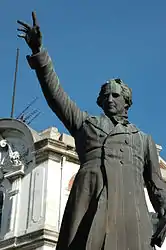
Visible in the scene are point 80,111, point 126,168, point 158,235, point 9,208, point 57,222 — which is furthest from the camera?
point 9,208

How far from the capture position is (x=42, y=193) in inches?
860

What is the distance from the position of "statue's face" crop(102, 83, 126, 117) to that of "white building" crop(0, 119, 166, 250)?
1560 centimetres

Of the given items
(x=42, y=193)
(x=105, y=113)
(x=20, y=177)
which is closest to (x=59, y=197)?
(x=42, y=193)

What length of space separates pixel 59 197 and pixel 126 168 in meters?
17.1

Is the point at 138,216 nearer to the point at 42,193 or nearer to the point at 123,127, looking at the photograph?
the point at 123,127

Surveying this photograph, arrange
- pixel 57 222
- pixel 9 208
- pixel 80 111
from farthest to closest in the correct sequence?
pixel 9 208, pixel 57 222, pixel 80 111

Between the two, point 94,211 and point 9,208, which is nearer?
point 94,211

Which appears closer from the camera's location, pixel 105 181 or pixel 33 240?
pixel 105 181

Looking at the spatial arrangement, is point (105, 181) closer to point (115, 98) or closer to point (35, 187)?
point (115, 98)

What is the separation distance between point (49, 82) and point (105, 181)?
39.6 inches

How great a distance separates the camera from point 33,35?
5.11 meters

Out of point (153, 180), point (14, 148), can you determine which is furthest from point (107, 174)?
point (14, 148)

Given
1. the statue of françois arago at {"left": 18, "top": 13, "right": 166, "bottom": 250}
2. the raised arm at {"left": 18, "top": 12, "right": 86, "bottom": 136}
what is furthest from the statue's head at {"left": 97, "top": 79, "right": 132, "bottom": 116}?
the raised arm at {"left": 18, "top": 12, "right": 86, "bottom": 136}

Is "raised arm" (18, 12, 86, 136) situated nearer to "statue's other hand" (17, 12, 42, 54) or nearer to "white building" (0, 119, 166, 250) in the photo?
"statue's other hand" (17, 12, 42, 54)
